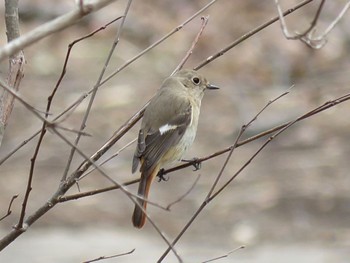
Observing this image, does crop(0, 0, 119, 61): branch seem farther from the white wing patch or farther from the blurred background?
the blurred background

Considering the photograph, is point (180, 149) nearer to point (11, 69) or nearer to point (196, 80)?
point (196, 80)

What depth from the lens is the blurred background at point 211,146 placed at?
7.88 metres

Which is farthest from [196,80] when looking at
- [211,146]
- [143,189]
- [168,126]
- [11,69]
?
[211,146]

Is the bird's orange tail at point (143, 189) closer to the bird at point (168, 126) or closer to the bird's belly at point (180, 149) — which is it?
the bird at point (168, 126)

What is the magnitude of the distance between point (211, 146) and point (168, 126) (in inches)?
182

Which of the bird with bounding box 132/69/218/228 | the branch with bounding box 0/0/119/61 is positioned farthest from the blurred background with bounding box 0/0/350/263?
the branch with bounding box 0/0/119/61

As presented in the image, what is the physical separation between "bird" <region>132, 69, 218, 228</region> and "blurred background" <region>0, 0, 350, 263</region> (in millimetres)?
2112

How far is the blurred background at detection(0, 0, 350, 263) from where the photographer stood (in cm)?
788

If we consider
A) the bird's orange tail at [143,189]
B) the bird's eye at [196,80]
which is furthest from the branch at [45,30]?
the bird's eye at [196,80]

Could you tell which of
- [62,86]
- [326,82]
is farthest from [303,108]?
[62,86]

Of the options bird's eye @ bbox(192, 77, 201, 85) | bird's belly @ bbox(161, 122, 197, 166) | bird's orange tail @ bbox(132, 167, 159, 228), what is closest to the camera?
bird's orange tail @ bbox(132, 167, 159, 228)

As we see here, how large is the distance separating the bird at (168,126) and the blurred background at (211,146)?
6.93 ft

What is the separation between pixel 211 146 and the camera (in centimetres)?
990

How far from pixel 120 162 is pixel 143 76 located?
2.41 m
